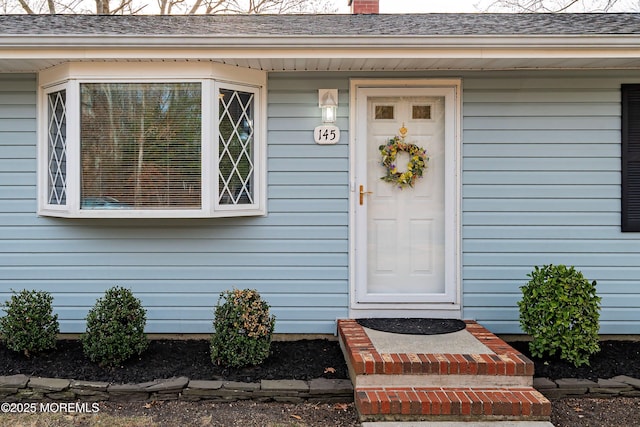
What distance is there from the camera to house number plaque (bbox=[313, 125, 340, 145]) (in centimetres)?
412

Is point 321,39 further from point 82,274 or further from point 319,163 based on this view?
point 82,274

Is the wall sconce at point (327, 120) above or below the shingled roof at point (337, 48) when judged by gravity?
below

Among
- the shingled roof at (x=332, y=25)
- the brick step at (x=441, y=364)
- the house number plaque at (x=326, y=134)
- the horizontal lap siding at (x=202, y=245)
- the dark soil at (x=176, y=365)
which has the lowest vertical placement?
the dark soil at (x=176, y=365)

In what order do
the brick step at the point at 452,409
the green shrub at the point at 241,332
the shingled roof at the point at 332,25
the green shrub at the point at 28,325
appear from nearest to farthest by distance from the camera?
the brick step at the point at 452,409 < the green shrub at the point at 241,332 < the green shrub at the point at 28,325 < the shingled roof at the point at 332,25

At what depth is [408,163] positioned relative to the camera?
4188mm

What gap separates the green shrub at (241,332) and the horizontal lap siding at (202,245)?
2.10 feet

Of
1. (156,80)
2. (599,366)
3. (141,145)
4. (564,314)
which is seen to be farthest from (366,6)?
(599,366)

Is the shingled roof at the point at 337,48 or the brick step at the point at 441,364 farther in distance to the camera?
the shingled roof at the point at 337,48

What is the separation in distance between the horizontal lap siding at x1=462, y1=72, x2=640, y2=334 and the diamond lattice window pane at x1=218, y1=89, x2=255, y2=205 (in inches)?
68.5

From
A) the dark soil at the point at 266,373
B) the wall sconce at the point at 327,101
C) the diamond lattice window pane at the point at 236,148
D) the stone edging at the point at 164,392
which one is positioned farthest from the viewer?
the wall sconce at the point at 327,101

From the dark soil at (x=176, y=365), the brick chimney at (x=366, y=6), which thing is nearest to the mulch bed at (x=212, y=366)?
the dark soil at (x=176, y=365)

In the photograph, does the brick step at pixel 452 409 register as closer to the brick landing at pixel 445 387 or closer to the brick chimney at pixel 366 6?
the brick landing at pixel 445 387

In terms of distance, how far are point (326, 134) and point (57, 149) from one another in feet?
7.00

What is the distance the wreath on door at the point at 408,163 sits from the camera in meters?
4.17
